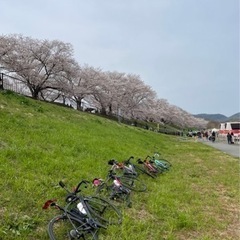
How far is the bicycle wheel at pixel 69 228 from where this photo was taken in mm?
3562

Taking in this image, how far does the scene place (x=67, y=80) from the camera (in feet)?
111

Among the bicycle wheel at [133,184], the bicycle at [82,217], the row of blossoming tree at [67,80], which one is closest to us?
the bicycle at [82,217]

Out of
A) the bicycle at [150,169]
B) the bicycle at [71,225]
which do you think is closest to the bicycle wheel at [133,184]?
the bicycle at [150,169]

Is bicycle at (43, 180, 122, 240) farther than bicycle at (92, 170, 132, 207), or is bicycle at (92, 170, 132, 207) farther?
bicycle at (92, 170, 132, 207)

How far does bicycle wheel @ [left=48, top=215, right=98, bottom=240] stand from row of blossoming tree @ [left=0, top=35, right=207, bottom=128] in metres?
24.6

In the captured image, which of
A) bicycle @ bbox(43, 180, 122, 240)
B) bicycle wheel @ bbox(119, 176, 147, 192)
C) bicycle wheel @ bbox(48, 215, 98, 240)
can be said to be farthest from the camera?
bicycle wheel @ bbox(119, 176, 147, 192)

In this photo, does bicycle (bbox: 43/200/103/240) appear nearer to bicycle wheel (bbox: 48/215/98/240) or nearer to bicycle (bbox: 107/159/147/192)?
bicycle wheel (bbox: 48/215/98/240)

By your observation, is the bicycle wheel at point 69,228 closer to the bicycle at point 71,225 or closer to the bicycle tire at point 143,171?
the bicycle at point 71,225

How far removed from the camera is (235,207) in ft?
19.6

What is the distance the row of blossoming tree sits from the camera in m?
28.8

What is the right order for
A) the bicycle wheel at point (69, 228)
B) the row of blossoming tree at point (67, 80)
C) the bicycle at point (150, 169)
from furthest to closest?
the row of blossoming tree at point (67, 80), the bicycle at point (150, 169), the bicycle wheel at point (69, 228)

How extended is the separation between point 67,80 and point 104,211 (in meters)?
30.5

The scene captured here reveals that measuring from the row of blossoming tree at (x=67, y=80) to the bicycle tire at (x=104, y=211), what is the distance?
24.1 meters

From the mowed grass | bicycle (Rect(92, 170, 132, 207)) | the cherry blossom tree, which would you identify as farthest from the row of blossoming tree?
bicycle (Rect(92, 170, 132, 207))
